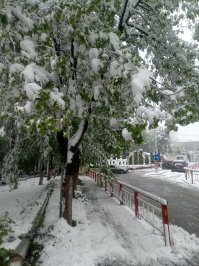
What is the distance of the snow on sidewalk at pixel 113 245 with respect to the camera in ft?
20.4

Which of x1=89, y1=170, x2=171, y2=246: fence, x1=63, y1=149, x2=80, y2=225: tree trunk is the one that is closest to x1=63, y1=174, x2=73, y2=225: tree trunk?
x1=63, y1=149, x2=80, y2=225: tree trunk

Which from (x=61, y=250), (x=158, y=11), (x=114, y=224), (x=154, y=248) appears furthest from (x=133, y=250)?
(x=158, y=11)

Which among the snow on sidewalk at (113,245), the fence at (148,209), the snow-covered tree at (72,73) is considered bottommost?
the snow on sidewalk at (113,245)

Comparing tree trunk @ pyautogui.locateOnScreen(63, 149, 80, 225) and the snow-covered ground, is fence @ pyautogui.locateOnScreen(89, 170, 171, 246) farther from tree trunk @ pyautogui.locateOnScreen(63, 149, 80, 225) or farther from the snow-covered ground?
tree trunk @ pyautogui.locateOnScreen(63, 149, 80, 225)

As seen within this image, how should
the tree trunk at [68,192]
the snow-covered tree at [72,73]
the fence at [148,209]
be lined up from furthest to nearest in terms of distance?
the tree trunk at [68,192]
the fence at [148,209]
the snow-covered tree at [72,73]

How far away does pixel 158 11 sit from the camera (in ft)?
30.6

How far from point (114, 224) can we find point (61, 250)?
115 inches

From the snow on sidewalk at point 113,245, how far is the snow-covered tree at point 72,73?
2.91ft

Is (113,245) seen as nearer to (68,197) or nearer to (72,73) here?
(68,197)

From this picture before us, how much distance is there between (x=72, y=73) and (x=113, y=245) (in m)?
3.96

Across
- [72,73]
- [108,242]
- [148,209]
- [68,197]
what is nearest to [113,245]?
[108,242]

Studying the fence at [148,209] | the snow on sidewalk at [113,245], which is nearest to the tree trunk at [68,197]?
the snow on sidewalk at [113,245]

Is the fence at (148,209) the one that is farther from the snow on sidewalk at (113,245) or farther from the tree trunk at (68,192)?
the tree trunk at (68,192)

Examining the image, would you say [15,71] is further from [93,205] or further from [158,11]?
[93,205]
